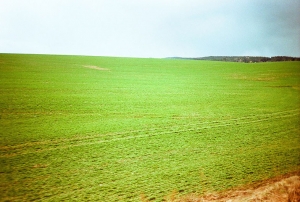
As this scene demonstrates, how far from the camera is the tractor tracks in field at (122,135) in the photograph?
10445 millimetres

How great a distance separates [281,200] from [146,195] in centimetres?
502

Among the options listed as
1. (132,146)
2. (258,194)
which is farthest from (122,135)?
(258,194)

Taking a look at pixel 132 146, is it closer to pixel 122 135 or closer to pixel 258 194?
pixel 122 135

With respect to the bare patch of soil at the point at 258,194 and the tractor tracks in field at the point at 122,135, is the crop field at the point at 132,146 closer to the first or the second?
the tractor tracks in field at the point at 122,135

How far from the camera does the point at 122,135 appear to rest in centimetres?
1301

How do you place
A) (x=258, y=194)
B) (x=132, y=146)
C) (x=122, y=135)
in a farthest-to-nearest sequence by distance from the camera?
(x=122, y=135) < (x=132, y=146) < (x=258, y=194)

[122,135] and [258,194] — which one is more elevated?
[122,135]

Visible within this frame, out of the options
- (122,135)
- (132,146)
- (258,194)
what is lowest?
(258,194)

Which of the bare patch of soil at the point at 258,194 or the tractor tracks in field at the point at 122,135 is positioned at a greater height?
the tractor tracks in field at the point at 122,135

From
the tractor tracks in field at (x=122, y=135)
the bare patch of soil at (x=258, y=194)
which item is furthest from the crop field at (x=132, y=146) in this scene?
the bare patch of soil at (x=258, y=194)

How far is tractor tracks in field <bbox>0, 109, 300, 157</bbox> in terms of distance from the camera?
10.4 meters

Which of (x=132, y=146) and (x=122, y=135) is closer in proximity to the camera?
(x=132, y=146)

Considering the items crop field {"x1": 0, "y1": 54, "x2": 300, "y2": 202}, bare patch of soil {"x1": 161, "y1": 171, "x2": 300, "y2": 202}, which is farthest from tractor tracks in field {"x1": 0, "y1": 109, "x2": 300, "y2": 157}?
bare patch of soil {"x1": 161, "y1": 171, "x2": 300, "y2": 202}

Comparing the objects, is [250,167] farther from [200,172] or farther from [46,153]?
[46,153]
